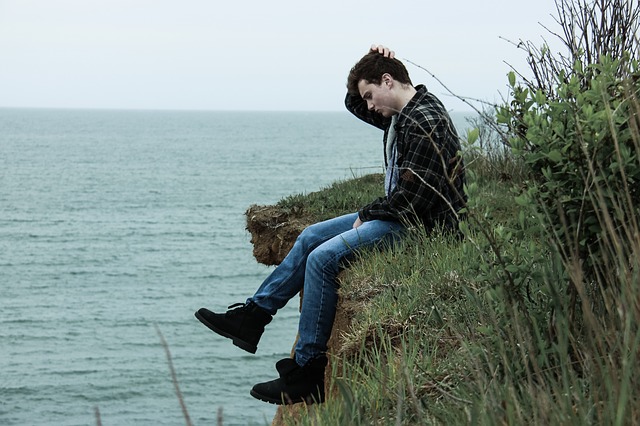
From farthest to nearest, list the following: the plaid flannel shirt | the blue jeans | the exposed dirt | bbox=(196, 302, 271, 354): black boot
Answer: the exposed dirt
bbox=(196, 302, 271, 354): black boot
the plaid flannel shirt
the blue jeans

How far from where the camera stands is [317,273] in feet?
17.1

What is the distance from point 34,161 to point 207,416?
9136 cm

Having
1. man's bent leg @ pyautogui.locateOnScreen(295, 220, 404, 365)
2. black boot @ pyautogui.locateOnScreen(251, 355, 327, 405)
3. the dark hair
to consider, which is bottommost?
black boot @ pyautogui.locateOnScreen(251, 355, 327, 405)

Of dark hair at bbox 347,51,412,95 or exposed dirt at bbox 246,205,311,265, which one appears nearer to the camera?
dark hair at bbox 347,51,412,95

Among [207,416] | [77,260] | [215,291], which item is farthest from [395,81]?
[77,260]

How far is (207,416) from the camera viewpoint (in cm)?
2672

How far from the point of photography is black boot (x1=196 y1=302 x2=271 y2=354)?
5355 millimetres

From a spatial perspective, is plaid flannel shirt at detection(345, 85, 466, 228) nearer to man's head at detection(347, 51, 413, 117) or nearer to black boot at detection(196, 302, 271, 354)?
man's head at detection(347, 51, 413, 117)

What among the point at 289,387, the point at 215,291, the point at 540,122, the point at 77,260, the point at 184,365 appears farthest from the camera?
the point at 77,260

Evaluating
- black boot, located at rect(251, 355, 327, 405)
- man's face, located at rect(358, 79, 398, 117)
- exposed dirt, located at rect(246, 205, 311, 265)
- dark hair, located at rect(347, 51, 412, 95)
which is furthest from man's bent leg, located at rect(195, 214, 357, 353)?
exposed dirt, located at rect(246, 205, 311, 265)

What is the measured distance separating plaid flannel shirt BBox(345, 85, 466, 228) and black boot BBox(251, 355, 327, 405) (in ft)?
3.62

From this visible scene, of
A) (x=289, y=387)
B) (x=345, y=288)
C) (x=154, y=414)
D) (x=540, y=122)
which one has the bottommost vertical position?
(x=154, y=414)

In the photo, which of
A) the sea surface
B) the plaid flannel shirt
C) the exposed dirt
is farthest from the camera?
the sea surface

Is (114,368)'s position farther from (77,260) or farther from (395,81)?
(395,81)
